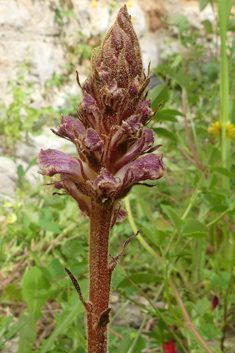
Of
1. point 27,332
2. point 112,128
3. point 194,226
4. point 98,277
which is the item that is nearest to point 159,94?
point 194,226

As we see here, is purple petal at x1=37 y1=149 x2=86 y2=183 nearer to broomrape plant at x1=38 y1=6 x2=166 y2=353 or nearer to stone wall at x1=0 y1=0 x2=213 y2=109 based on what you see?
broomrape plant at x1=38 y1=6 x2=166 y2=353

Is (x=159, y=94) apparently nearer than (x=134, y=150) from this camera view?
No

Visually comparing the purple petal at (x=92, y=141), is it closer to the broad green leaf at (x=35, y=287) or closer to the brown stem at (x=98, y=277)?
the brown stem at (x=98, y=277)

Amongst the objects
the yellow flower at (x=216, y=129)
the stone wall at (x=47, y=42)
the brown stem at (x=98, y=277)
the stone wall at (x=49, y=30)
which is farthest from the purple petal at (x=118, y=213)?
the stone wall at (x=49, y=30)

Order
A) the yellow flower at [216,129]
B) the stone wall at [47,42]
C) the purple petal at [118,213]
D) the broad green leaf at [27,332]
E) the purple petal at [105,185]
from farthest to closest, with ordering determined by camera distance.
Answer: the stone wall at [47,42]
the yellow flower at [216,129]
the broad green leaf at [27,332]
the purple petal at [118,213]
the purple petal at [105,185]

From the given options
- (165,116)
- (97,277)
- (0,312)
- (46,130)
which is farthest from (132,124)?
(46,130)

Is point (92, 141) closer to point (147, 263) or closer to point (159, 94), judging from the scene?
point (159, 94)
